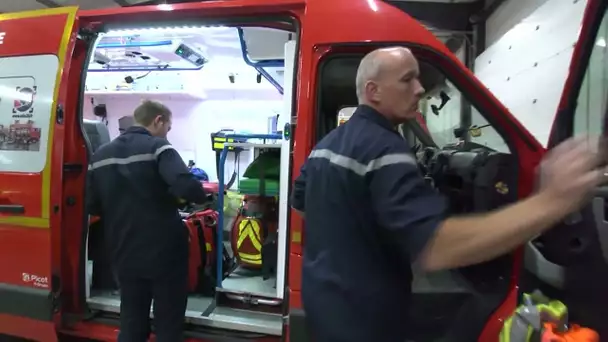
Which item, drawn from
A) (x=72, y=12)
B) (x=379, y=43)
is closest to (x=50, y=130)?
(x=72, y=12)

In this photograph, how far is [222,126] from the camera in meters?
8.48

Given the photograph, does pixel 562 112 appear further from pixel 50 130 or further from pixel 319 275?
pixel 50 130

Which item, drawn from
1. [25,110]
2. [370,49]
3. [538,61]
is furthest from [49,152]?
[538,61]

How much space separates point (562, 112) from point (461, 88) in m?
0.50

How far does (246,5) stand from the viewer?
258 cm

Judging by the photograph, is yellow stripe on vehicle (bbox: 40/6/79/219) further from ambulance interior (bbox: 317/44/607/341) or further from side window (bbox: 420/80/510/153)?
side window (bbox: 420/80/510/153)

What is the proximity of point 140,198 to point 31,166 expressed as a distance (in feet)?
2.49

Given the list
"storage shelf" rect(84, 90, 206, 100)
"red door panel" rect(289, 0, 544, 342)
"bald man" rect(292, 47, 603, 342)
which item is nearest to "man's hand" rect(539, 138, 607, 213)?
"bald man" rect(292, 47, 603, 342)

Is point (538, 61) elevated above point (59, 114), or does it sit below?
above

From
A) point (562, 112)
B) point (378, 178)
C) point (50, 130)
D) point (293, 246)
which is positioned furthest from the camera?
point (50, 130)

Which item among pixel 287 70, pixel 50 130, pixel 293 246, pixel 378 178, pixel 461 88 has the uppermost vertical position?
pixel 287 70

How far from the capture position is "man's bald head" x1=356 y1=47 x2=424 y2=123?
1.39 metres

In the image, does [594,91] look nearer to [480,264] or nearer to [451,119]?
[480,264]

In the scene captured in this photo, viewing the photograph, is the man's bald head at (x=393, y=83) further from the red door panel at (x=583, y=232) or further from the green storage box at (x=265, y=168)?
the green storage box at (x=265, y=168)
